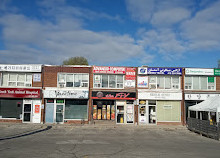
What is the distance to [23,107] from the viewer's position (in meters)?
23.4

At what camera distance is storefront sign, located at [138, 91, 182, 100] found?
23719 millimetres

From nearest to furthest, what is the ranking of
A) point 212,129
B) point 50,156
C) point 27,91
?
point 50,156, point 212,129, point 27,91

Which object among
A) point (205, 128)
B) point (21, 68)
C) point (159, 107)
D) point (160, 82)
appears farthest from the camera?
point (160, 82)

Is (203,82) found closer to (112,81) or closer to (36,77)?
(112,81)

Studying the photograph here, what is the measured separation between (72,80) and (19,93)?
596 cm

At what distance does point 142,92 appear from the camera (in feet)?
78.0

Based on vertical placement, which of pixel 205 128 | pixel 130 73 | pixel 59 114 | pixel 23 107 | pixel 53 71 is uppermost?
pixel 53 71

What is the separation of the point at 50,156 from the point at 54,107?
14652mm

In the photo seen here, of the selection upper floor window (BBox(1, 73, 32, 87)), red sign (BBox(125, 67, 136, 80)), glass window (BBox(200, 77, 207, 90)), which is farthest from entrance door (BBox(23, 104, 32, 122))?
glass window (BBox(200, 77, 207, 90))

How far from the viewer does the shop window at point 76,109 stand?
23516 millimetres

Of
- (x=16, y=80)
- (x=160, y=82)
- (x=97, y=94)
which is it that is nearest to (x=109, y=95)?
(x=97, y=94)

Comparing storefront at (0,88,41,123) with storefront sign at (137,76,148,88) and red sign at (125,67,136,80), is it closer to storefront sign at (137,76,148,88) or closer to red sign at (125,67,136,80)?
red sign at (125,67,136,80)

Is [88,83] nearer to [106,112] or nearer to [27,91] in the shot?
[106,112]

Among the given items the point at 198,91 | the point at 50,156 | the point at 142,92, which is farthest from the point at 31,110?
the point at 198,91
